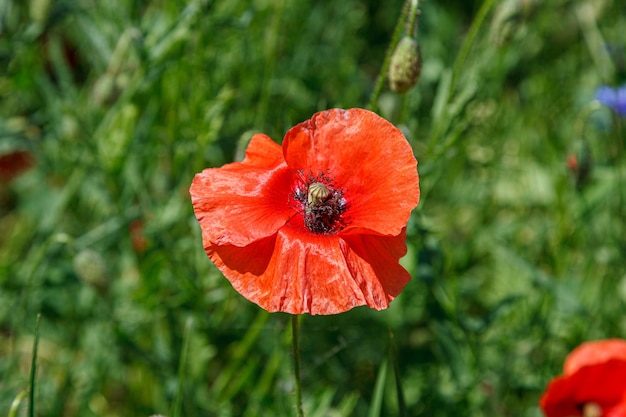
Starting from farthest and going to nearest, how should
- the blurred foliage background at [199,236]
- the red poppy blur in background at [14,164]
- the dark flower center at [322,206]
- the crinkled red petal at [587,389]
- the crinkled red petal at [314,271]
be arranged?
the red poppy blur in background at [14,164] → the blurred foliage background at [199,236] → the crinkled red petal at [587,389] → the dark flower center at [322,206] → the crinkled red petal at [314,271]

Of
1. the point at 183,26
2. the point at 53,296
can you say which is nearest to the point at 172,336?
the point at 53,296

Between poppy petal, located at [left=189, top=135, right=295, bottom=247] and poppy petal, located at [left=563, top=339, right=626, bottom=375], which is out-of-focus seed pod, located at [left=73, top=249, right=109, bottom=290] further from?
poppy petal, located at [left=563, top=339, right=626, bottom=375]

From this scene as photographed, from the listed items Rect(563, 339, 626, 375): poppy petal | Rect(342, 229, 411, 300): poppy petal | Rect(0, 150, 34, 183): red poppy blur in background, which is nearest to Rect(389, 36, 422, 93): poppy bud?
Rect(342, 229, 411, 300): poppy petal

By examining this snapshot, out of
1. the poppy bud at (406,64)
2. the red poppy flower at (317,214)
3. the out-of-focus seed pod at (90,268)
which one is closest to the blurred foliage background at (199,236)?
the out-of-focus seed pod at (90,268)

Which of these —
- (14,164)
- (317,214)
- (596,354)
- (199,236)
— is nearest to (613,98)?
(596,354)

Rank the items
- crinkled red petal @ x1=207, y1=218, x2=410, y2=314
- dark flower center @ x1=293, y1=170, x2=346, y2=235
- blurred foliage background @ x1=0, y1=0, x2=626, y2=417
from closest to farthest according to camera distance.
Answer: crinkled red petal @ x1=207, y1=218, x2=410, y2=314
dark flower center @ x1=293, y1=170, x2=346, y2=235
blurred foliage background @ x1=0, y1=0, x2=626, y2=417

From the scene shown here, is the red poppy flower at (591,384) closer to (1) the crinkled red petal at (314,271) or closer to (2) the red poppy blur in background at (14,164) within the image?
(1) the crinkled red petal at (314,271)
